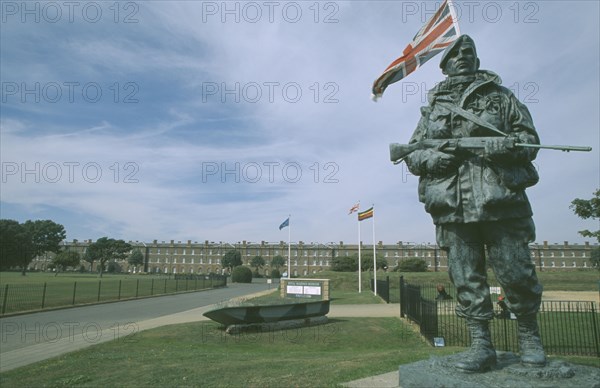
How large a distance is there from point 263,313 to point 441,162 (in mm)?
10018

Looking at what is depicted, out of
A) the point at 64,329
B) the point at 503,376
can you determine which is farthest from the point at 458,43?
the point at 64,329

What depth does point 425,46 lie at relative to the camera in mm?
6527

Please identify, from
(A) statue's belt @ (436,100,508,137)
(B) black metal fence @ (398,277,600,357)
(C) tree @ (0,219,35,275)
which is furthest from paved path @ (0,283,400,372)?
(C) tree @ (0,219,35,275)

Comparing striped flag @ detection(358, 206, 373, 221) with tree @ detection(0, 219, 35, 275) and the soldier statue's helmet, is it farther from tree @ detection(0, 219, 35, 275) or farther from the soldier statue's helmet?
tree @ detection(0, 219, 35, 275)

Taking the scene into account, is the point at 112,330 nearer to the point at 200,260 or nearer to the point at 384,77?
the point at 384,77

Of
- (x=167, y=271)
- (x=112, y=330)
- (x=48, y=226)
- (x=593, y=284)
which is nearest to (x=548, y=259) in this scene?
(x=593, y=284)

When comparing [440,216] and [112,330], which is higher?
[440,216]

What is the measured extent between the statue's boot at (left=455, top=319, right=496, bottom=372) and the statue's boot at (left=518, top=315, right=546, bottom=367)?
9.9 inches

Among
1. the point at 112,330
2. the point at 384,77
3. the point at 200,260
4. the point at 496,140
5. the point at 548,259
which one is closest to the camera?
the point at 496,140

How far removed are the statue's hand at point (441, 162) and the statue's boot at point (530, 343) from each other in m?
1.43

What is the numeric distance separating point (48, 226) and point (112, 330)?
92.4 m

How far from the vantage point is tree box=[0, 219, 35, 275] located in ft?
234

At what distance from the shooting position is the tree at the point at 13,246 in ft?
234

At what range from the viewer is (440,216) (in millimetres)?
3643
